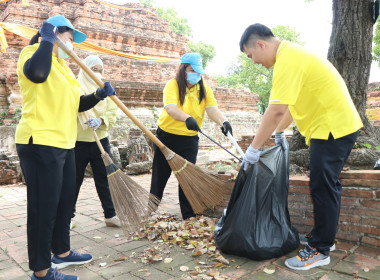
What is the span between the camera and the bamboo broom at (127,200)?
2.85 meters

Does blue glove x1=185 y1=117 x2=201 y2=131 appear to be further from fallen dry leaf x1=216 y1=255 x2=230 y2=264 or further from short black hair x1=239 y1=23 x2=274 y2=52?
fallen dry leaf x1=216 y1=255 x2=230 y2=264

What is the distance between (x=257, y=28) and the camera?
2.39 meters

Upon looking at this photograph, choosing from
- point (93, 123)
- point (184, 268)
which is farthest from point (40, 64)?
point (184, 268)

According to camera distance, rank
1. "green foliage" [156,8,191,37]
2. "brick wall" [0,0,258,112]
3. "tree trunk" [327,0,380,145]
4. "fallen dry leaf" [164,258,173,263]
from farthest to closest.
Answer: "green foliage" [156,8,191,37] < "brick wall" [0,0,258,112] < "tree trunk" [327,0,380,145] < "fallen dry leaf" [164,258,173,263]

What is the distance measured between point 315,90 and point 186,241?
174cm

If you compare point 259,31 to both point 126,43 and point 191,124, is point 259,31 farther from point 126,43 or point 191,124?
point 126,43

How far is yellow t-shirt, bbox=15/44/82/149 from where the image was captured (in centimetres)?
199

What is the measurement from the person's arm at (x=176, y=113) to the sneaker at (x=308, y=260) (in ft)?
5.22

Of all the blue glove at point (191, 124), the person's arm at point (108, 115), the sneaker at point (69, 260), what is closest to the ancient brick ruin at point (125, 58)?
the person's arm at point (108, 115)

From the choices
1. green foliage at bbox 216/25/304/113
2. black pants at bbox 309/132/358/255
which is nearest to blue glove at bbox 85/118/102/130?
black pants at bbox 309/132/358/255

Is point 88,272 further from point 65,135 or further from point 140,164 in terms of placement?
point 140,164

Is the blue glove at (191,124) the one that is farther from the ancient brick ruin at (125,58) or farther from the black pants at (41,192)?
the ancient brick ruin at (125,58)

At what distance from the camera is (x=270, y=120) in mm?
2271

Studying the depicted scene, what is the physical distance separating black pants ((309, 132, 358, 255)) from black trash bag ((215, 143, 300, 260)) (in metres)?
0.28
